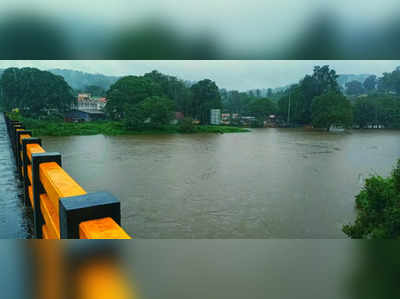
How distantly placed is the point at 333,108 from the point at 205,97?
560 centimetres

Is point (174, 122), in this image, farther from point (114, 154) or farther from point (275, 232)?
point (275, 232)

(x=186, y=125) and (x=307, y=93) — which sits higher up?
(x=307, y=93)

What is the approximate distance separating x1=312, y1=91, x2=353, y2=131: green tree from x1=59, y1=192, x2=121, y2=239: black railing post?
1385 cm

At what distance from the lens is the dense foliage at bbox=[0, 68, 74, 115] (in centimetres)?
852

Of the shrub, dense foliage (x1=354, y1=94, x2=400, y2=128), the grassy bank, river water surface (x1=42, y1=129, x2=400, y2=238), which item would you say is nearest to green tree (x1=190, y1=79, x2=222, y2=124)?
the shrub

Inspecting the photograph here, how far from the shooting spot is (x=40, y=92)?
382 inches

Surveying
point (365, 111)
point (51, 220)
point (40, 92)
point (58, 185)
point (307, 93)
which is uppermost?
point (307, 93)

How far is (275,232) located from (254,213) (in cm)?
66

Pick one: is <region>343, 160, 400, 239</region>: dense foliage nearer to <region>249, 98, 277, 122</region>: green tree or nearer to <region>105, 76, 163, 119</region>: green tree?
<region>249, 98, 277, 122</region>: green tree

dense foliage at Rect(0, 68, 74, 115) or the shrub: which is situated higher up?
dense foliage at Rect(0, 68, 74, 115)

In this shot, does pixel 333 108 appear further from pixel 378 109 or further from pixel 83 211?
pixel 83 211

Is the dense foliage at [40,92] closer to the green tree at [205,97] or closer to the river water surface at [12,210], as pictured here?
the green tree at [205,97]

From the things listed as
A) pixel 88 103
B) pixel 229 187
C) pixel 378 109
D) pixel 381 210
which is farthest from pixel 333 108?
pixel 381 210

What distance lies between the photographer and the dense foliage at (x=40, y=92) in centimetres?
852
